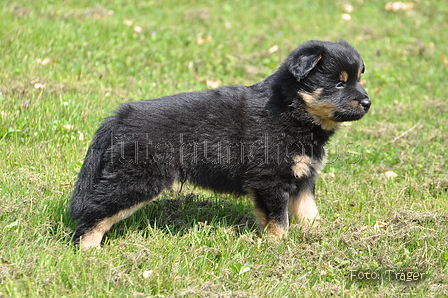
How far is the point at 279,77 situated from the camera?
436cm

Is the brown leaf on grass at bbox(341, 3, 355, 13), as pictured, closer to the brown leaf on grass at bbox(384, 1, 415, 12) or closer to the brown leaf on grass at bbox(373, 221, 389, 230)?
the brown leaf on grass at bbox(384, 1, 415, 12)

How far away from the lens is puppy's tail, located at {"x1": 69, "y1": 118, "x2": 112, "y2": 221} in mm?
4047

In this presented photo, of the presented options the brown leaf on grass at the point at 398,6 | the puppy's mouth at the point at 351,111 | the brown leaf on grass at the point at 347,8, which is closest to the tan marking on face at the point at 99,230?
the puppy's mouth at the point at 351,111

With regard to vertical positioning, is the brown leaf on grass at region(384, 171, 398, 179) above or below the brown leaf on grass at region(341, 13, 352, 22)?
above

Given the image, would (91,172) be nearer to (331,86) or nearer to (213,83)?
(331,86)

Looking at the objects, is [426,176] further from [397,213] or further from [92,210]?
[92,210]

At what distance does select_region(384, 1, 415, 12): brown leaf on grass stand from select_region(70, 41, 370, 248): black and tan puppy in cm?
696

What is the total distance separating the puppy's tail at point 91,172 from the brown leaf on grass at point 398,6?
8.26 m

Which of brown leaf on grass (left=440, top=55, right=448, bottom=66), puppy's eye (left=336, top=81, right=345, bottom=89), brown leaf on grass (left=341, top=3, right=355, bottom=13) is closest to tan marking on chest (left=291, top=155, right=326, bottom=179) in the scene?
puppy's eye (left=336, top=81, right=345, bottom=89)

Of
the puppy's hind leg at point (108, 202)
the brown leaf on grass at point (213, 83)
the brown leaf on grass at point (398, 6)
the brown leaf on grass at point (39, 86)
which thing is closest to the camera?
the puppy's hind leg at point (108, 202)

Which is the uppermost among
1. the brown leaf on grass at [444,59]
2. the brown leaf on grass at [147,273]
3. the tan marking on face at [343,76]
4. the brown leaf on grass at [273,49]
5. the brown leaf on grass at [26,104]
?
the tan marking on face at [343,76]

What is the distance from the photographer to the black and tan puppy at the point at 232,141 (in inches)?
158

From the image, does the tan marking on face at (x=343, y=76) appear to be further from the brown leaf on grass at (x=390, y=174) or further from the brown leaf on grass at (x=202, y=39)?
the brown leaf on grass at (x=202, y=39)

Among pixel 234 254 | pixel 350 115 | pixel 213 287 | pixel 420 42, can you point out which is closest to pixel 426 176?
pixel 350 115
